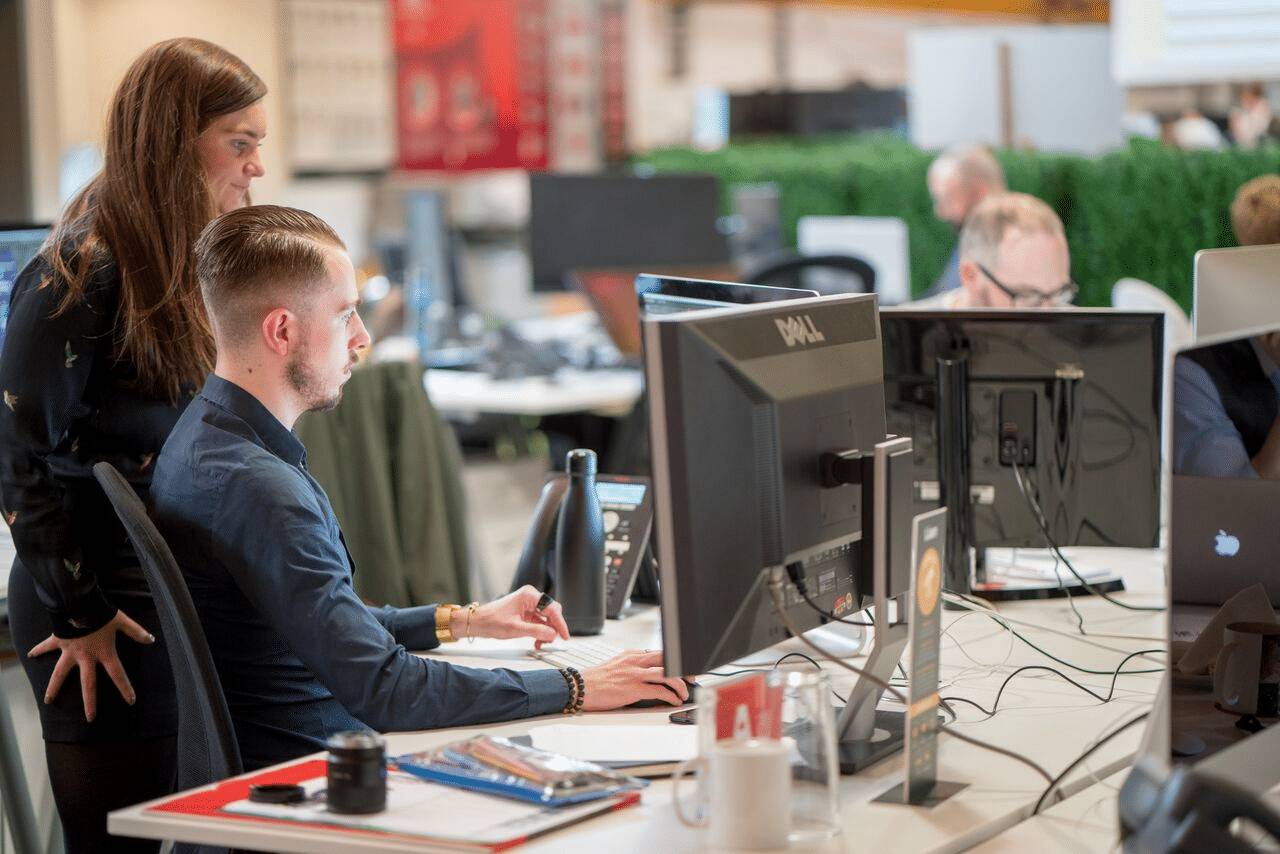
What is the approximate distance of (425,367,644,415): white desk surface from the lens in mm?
4684

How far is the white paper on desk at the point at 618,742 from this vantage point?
1.67 meters

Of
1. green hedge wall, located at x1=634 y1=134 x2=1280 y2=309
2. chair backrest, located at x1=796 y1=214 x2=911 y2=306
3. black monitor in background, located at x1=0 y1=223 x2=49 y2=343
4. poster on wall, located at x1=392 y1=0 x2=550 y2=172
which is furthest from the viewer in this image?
poster on wall, located at x1=392 y1=0 x2=550 y2=172

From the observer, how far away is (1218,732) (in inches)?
60.8

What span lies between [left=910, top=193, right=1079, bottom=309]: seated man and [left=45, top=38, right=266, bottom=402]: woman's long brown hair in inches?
58.2

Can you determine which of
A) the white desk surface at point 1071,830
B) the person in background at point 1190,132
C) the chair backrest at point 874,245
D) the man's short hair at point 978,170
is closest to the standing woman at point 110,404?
the white desk surface at point 1071,830

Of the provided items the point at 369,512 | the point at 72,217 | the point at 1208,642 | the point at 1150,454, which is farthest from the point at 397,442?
the point at 1208,642

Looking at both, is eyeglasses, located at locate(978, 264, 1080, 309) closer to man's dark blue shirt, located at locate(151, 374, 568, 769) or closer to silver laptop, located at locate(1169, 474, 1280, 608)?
silver laptop, located at locate(1169, 474, 1280, 608)

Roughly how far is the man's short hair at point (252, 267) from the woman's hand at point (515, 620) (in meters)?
0.49

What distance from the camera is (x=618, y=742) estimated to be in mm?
1717

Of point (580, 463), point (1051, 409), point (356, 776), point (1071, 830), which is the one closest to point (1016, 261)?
point (1051, 409)

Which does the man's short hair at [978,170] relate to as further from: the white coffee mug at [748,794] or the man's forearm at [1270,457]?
the white coffee mug at [748,794]

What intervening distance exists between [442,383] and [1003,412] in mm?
2870

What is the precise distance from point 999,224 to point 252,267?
172 cm

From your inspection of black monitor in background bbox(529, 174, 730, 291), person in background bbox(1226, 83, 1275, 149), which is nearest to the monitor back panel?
black monitor in background bbox(529, 174, 730, 291)
